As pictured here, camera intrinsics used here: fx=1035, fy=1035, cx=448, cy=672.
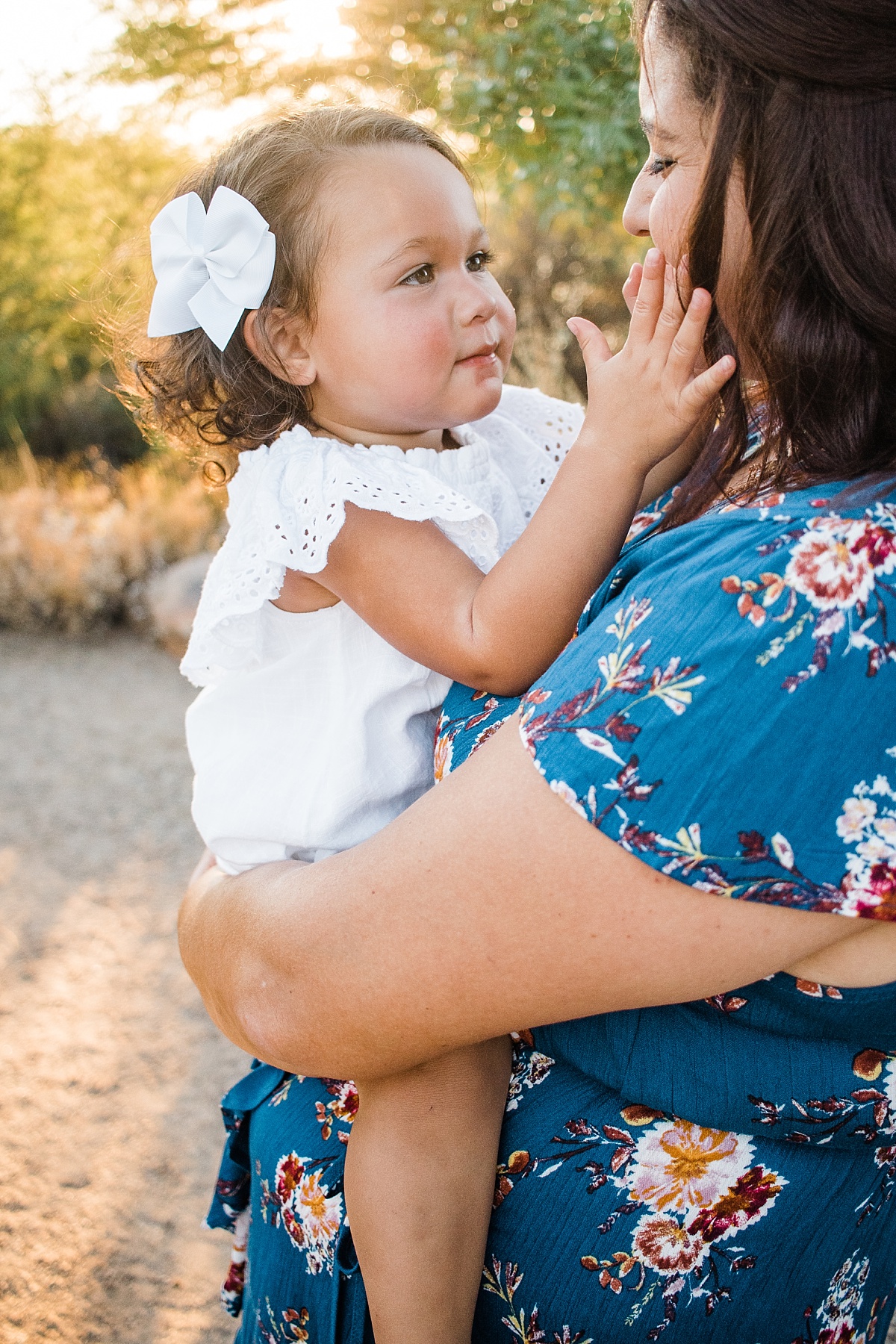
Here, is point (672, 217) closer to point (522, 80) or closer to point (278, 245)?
point (278, 245)

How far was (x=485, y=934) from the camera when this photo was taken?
1.00m

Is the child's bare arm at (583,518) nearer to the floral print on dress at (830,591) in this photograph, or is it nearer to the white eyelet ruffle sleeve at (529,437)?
the floral print on dress at (830,591)

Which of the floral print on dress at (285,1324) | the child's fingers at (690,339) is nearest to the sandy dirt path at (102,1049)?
the floral print on dress at (285,1324)

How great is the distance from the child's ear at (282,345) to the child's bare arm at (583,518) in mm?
529

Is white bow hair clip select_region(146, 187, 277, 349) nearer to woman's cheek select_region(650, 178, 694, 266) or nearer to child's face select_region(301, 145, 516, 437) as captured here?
child's face select_region(301, 145, 516, 437)

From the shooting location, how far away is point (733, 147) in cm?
102

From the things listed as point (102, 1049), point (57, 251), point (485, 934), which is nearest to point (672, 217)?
point (485, 934)

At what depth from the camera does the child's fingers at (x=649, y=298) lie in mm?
1189

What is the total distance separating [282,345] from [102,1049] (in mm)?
2743

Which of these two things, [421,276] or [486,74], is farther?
[486,74]

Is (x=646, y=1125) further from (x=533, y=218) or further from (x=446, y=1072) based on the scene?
(x=533, y=218)

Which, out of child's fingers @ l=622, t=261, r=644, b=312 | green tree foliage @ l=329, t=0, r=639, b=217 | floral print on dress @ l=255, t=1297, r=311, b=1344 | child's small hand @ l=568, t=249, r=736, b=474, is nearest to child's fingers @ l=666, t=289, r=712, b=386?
child's small hand @ l=568, t=249, r=736, b=474

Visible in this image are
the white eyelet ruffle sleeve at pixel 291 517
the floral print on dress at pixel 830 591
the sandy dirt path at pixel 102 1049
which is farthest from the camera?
the sandy dirt path at pixel 102 1049

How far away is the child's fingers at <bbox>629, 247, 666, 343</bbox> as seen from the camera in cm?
119
